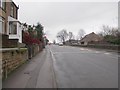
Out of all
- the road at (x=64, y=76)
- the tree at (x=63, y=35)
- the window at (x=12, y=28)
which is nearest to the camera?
the road at (x=64, y=76)

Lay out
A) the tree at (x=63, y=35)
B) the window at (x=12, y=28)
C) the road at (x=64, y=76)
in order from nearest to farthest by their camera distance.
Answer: the road at (x=64, y=76) → the window at (x=12, y=28) → the tree at (x=63, y=35)

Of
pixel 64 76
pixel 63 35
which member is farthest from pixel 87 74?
pixel 63 35

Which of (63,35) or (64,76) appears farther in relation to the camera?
(63,35)

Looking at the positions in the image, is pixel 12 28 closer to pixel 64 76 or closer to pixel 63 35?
pixel 64 76

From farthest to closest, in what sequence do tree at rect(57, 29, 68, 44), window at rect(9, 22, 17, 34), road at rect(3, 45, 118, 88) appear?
1. tree at rect(57, 29, 68, 44)
2. window at rect(9, 22, 17, 34)
3. road at rect(3, 45, 118, 88)

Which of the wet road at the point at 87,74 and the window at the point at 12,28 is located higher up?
the window at the point at 12,28

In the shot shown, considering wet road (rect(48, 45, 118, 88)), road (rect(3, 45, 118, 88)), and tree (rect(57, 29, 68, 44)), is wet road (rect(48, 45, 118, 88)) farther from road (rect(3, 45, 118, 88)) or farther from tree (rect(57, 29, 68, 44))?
tree (rect(57, 29, 68, 44))

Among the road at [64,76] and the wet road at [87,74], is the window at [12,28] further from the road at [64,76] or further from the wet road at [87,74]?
the road at [64,76]

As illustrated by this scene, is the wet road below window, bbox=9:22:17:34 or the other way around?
below

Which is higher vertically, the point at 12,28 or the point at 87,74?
the point at 12,28

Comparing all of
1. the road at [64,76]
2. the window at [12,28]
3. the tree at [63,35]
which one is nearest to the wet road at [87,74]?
the road at [64,76]

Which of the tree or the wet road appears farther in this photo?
the tree

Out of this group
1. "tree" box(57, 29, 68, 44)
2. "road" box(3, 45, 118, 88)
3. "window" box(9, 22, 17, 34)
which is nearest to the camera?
"road" box(3, 45, 118, 88)

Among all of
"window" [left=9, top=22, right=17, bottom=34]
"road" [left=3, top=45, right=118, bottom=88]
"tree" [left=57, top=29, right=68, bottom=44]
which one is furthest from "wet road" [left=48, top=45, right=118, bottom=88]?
"tree" [left=57, top=29, right=68, bottom=44]
